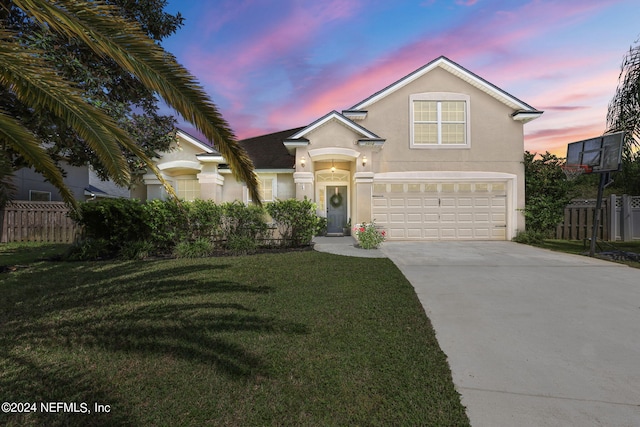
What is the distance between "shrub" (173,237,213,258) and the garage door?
22.3ft

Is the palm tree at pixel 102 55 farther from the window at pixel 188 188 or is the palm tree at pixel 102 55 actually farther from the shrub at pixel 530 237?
the shrub at pixel 530 237

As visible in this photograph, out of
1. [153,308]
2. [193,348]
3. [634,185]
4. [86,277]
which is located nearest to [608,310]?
[193,348]

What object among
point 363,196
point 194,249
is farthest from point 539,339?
point 363,196

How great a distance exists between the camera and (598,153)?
9.56 m

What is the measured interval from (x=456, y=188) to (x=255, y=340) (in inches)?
454

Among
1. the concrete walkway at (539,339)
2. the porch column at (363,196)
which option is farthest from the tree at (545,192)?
the porch column at (363,196)

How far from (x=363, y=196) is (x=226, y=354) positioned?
9.47 meters

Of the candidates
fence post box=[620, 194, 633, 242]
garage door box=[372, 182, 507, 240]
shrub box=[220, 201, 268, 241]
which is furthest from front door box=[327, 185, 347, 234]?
fence post box=[620, 194, 633, 242]

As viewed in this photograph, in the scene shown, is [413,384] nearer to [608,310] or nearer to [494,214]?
[608,310]

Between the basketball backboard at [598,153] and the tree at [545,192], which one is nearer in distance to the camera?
the basketball backboard at [598,153]

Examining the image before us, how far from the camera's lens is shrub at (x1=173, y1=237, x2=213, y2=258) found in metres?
8.62

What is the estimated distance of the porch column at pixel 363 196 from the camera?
1176 cm

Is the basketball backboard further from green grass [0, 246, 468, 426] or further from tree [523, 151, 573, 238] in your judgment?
green grass [0, 246, 468, 426]

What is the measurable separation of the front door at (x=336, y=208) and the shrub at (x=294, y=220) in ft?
12.3
